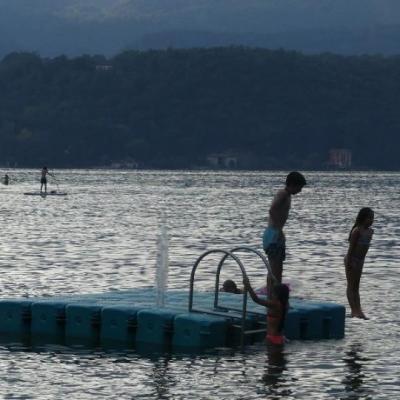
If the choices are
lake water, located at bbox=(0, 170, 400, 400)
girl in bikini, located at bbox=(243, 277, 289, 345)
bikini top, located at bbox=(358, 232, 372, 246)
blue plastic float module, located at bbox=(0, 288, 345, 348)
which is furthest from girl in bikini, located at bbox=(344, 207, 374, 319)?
girl in bikini, located at bbox=(243, 277, 289, 345)

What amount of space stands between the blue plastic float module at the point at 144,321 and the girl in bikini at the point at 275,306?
48 centimetres

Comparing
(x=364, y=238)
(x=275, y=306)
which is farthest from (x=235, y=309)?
(x=364, y=238)

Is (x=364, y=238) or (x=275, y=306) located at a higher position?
(x=364, y=238)

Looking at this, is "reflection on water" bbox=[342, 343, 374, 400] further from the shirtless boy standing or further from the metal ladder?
the shirtless boy standing

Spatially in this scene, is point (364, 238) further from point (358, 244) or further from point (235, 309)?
point (235, 309)

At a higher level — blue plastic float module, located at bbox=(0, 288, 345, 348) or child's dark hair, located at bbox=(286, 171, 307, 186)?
child's dark hair, located at bbox=(286, 171, 307, 186)

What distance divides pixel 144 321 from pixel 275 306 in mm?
2080

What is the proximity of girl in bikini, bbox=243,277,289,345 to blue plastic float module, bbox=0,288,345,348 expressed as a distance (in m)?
0.48

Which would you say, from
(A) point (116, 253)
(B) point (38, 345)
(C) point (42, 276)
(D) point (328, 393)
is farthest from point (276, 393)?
(A) point (116, 253)

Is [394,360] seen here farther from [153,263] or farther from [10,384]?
[153,263]

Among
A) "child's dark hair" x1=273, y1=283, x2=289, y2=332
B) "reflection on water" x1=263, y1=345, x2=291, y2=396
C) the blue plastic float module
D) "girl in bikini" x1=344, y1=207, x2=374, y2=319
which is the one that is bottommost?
"reflection on water" x1=263, y1=345, x2=291, y2=396

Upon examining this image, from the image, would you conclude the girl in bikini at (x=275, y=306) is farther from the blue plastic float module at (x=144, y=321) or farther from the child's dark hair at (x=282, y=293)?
the blue plastic float module at (x=144, y=321)

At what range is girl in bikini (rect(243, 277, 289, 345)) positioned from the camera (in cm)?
2261

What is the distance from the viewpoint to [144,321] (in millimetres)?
23062
